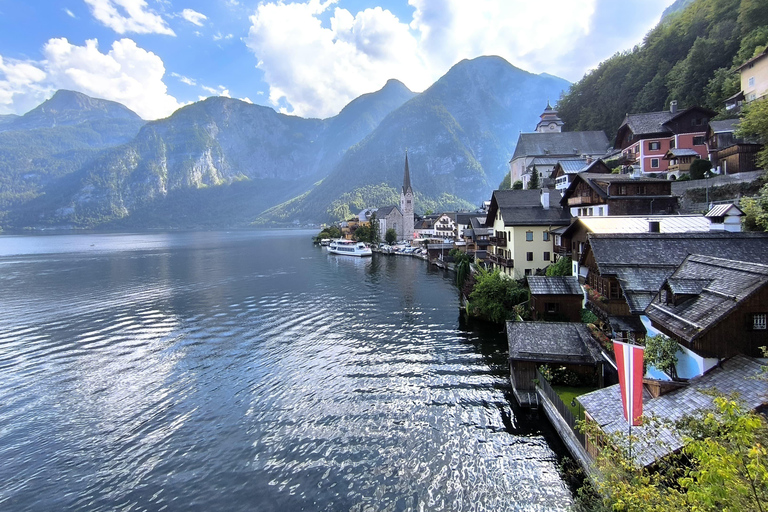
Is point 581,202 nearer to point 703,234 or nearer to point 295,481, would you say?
point 703,234

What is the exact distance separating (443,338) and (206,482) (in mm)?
23129

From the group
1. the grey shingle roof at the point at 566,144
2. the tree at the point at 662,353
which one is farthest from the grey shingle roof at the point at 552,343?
the grey shingle roof at the point at 566,144

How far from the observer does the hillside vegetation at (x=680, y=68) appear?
2457 inches

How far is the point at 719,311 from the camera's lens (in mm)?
15227

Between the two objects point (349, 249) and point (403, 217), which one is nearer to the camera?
point (349, 249)

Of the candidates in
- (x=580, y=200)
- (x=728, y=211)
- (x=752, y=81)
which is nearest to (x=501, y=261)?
(x=580, y=200)

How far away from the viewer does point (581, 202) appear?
4028 centimetres

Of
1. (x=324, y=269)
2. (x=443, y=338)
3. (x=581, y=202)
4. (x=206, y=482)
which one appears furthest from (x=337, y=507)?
(x=324, y=269)

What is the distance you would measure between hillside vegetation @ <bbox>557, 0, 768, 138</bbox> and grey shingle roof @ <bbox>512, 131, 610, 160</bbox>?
8750 mm

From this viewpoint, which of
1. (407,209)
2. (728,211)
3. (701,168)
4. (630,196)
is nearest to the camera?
(728,211)

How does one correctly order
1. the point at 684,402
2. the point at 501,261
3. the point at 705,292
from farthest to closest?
the point at 501,261 < the point at 705,292 < the point at 684,402

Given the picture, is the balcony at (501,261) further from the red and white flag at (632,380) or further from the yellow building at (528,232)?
the red and white flag at (632,380)

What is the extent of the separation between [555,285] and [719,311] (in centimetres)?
1612

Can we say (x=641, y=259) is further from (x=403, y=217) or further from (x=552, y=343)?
(x=403, y=217)
